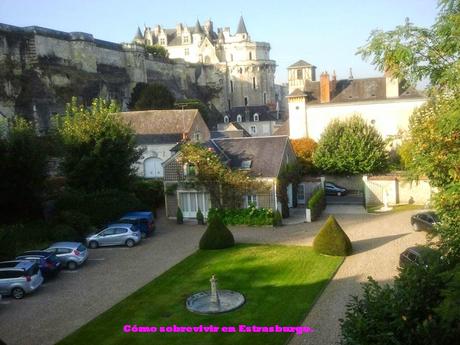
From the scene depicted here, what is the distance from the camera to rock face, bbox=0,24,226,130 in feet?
136

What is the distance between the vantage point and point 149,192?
29859 millimetres

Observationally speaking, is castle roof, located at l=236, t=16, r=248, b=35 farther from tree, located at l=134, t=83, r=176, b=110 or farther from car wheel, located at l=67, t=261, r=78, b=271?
car wheel, located at l=67, t=261, r=78, b=271

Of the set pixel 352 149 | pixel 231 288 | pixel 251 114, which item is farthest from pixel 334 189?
pixel 251 114

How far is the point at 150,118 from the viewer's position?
39.6m

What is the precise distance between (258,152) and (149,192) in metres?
7.79

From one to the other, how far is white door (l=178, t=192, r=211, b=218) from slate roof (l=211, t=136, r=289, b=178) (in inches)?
98.8

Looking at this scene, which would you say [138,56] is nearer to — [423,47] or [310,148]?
[310,148]

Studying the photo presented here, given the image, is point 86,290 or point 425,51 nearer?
point 425,51

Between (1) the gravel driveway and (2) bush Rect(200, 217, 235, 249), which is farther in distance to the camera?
(2) bush Rect(200, 217, 235, 249)

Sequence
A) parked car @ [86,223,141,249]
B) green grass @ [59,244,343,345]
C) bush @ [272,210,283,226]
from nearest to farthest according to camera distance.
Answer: green grass @ [59,244,343,345], parked car @ [86,223,141,249], bush @ [272,210,283,226]

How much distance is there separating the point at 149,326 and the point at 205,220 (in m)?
13.4

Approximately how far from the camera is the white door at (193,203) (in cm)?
2656

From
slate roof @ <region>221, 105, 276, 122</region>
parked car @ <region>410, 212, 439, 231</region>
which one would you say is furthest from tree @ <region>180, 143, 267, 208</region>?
slate roof @ <region>221, 105, 276, 122</region>

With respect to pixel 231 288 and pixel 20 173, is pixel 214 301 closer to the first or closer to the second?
pixel 231 288
